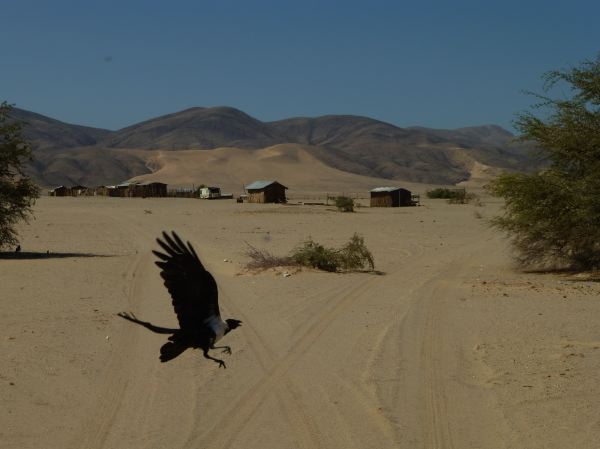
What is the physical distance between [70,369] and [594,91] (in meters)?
14.6

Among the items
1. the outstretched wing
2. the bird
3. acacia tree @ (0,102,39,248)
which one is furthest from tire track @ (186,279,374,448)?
acacia tree @ (0,102,39,248)

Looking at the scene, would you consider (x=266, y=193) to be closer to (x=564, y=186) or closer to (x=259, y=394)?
(x=564, y=186)

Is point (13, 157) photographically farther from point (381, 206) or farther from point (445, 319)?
point (381, 206)

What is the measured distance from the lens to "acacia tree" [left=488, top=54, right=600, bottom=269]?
1970cm

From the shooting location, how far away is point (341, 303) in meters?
15.7

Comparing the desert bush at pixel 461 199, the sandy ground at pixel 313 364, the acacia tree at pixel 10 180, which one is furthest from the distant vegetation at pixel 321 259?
the desert bush at pixel 461 199

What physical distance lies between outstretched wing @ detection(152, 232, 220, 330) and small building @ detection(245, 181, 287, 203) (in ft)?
209

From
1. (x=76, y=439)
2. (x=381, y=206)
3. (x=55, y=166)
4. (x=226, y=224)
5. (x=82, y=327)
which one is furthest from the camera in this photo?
(x=55, y=166)

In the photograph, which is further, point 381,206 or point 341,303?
point 381,206

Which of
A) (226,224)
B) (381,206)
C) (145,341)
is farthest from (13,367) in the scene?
(381,206)

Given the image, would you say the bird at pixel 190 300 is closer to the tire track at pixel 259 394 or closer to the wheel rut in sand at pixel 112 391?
the tire track at pixel 259 394

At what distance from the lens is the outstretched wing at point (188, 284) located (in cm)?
592

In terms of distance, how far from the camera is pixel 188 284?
19.8 ft

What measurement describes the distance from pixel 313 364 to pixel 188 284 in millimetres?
5059
